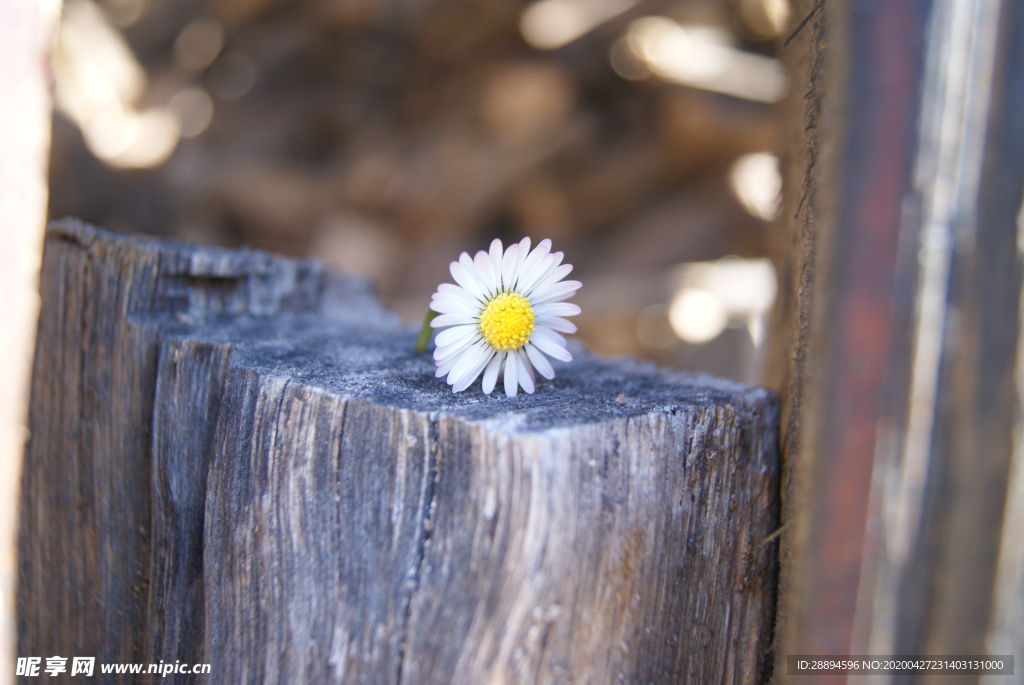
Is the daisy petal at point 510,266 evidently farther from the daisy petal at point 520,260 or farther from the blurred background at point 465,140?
the blurred background at point 465,140

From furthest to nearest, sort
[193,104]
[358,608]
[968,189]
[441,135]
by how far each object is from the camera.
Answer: [441,135]
[193,104]
[358,608]
[968,189]

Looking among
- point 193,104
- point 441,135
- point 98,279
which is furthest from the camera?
point 441,135

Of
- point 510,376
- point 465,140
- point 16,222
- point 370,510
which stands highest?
point 465,140

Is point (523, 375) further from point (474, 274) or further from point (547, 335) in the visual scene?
point (474, 274)

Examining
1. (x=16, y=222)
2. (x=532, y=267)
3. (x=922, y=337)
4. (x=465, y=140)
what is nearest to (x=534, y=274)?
(x=532, y=267)

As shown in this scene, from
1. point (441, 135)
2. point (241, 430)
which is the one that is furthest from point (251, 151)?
point (241, 430)

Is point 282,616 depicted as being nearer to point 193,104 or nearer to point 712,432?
point 712,432
